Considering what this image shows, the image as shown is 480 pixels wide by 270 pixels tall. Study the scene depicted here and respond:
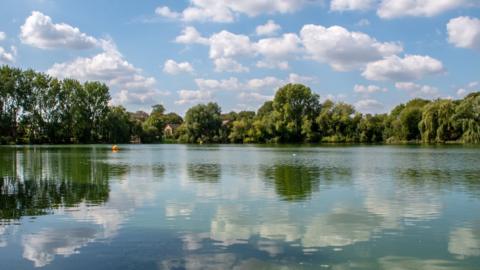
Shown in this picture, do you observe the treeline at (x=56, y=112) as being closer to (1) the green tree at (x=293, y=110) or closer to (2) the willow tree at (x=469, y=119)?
(1) the green tree at (x=293, y=110)

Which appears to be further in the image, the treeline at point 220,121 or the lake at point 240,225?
the treeline at point 220,121

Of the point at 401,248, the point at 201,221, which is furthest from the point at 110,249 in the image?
the point at 401,248

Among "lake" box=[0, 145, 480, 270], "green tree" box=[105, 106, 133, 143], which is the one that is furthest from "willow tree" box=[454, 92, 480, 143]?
"green tree" box=[105, 106, 133, 143]

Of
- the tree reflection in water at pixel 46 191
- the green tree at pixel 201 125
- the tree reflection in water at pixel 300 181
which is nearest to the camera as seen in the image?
the tree reflection in water at pixel 46 191

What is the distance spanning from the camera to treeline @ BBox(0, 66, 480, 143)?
91312 millimetres

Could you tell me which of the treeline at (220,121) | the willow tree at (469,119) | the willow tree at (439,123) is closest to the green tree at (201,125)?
the treeline at (220,121)

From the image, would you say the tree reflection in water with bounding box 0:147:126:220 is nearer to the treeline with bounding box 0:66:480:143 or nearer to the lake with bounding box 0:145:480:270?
the lake with bounding box 0:145:480:270

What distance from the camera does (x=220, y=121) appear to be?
136 m

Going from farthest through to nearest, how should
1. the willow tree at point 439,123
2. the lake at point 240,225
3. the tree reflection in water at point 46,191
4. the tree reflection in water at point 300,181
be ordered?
the willow tree at point 439,123
the tree reflection in water at point 300,181
the tree reflection in water at point 46,191
the lake at point 240,225

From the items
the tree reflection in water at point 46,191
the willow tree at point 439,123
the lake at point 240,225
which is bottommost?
the lake at point 240,225

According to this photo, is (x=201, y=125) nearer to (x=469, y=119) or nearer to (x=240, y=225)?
(x=469, y=119)

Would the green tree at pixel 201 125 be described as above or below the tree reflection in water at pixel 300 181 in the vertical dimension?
above

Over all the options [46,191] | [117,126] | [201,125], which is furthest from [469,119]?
[117,126]

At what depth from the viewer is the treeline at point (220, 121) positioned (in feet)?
300
